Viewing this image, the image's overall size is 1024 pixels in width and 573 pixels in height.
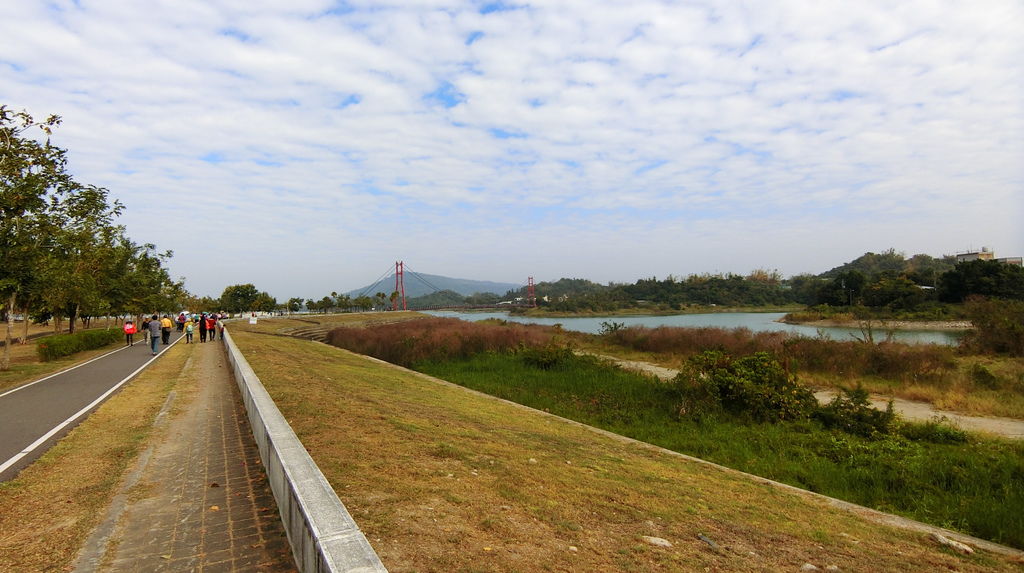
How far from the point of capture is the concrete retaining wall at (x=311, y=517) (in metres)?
2.77

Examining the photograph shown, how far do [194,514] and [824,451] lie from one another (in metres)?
11.0

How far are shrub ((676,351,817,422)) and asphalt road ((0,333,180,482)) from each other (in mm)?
13114

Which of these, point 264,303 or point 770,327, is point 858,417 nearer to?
point 770,327

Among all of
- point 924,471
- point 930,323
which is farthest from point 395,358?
point 930,323

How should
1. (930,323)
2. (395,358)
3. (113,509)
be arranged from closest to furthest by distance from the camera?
(113,509) → (395,358) → (930,323)

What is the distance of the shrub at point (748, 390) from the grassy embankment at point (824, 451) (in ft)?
1.75

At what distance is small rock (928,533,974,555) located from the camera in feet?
18.2

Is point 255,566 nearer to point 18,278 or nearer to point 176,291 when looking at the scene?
point 18,278

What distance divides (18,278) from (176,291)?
49.7m

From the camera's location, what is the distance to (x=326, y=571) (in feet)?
8.98

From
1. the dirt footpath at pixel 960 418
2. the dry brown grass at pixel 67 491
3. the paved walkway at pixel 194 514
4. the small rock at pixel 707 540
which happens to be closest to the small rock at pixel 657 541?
the small rock at pixel 707 540

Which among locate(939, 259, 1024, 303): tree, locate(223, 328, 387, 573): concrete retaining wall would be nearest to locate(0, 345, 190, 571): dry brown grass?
locate(223, 328, 387, 573): concrete retaining wall

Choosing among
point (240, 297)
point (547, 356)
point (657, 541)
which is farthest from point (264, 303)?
point (657, 541)

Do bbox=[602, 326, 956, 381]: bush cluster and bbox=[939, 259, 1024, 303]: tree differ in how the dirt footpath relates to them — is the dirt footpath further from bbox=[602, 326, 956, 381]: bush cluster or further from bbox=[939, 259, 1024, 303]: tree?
bbox=[939, 259, 1024, 303]: tree
